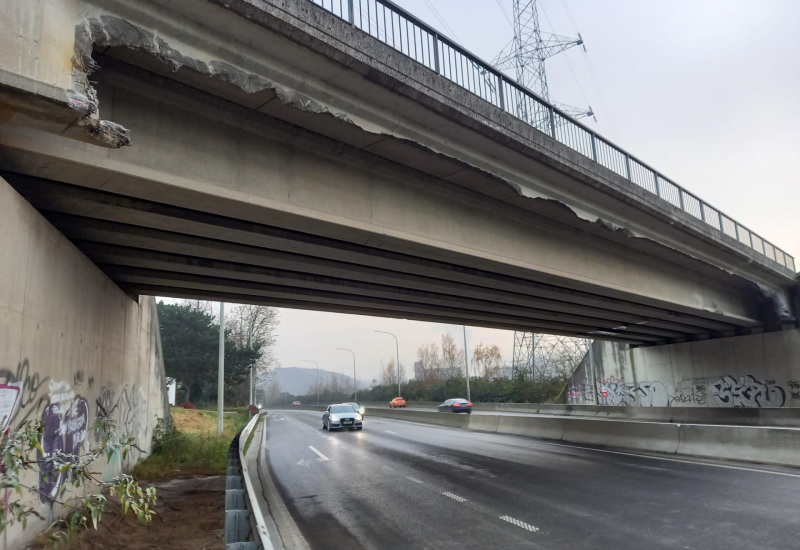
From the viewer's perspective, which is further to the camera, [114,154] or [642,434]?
[642,434]

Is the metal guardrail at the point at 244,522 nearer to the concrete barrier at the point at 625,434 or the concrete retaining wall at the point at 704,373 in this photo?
the concrete barrier at the point at 625,434

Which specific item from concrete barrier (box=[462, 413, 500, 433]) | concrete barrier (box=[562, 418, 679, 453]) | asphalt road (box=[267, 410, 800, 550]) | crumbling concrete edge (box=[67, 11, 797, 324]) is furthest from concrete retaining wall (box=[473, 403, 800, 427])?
crumbling concrete edge (box=[67, 11, 797, 324])

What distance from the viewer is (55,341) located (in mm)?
7352

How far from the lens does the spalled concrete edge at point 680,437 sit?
41.0ft

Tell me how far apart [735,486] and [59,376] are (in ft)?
39.3

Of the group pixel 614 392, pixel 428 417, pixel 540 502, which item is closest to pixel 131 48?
pixel 540 502

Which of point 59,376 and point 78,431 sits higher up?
point 59,376

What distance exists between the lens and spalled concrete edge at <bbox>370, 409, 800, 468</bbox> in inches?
492

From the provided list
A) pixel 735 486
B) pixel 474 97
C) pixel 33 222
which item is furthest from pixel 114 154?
pixel 735 486

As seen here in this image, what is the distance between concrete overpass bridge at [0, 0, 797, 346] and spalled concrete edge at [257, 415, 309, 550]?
4706 mm

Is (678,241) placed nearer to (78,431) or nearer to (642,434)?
Result: (642,434)

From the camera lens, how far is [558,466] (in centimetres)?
1355

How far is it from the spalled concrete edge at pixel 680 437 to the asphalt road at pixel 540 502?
2.78ft

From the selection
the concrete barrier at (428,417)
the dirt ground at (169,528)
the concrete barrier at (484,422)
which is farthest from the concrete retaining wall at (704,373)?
the dirt ground at (169,528)
